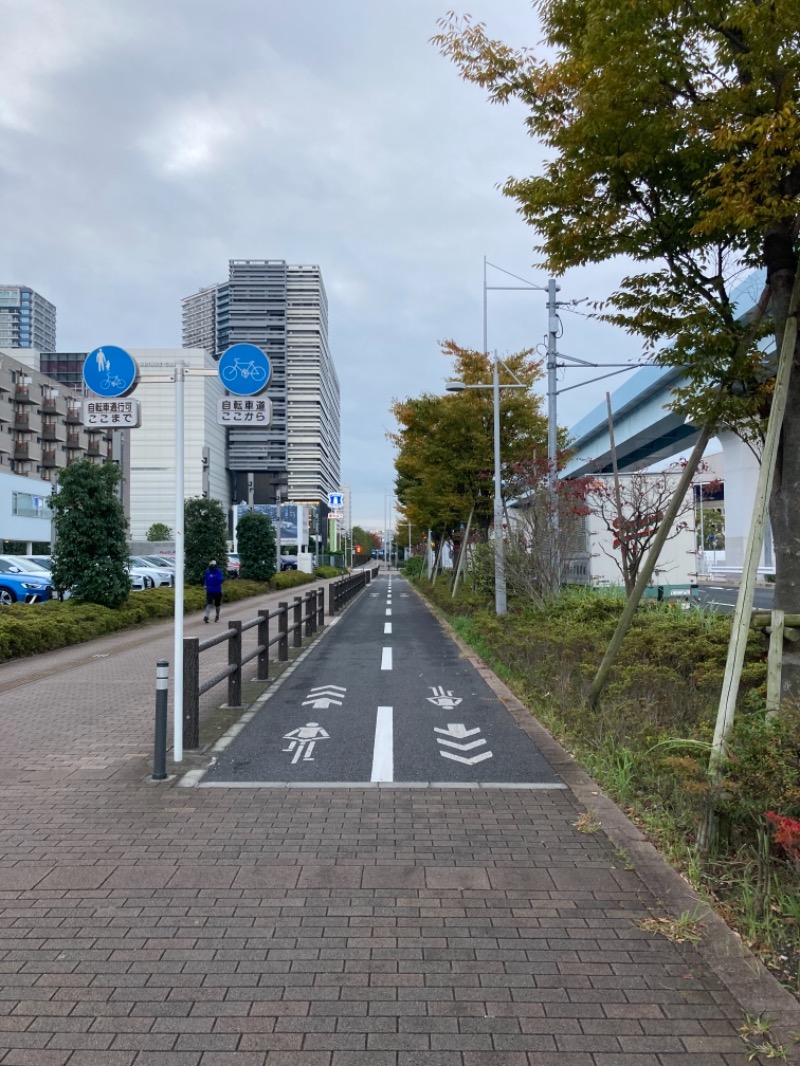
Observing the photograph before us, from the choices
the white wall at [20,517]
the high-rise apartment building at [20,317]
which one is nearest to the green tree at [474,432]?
the white wall at [20,517]

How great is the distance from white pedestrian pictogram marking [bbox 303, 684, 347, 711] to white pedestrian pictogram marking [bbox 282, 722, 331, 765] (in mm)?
1032

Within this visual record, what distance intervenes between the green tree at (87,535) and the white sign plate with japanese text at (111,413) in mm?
13102

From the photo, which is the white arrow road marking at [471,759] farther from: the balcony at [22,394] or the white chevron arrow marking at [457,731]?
the balcony at [22,394]

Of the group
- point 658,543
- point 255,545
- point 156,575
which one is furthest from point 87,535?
point 255,545

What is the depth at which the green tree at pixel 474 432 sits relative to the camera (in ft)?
71.7

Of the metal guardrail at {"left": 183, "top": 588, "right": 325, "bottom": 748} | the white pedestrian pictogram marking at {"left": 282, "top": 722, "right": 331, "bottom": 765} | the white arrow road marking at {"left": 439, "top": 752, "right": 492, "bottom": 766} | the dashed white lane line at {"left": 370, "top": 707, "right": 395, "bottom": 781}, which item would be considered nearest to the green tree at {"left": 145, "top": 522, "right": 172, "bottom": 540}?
the metal guardrail at {"left": 183, "top": 588, "right": 325, "bottom": 748}

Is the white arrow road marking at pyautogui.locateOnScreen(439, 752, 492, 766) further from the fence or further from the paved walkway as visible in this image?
Answer: the fence

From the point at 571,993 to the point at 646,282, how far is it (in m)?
5.62

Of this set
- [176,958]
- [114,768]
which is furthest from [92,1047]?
[114,768]

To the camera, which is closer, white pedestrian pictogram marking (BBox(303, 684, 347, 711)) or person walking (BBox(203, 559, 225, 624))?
white pedestrian pictogram marking (BBox(303, 684, 347, 711))

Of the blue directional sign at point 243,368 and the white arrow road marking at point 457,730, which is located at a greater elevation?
the blue directional sign at point 243,368

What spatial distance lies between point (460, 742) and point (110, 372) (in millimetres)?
4418

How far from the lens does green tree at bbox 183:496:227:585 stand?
3073cm

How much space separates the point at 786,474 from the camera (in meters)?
5.63
